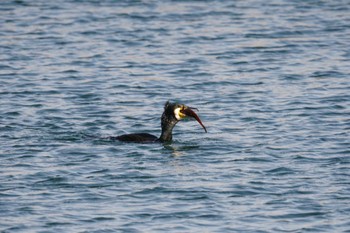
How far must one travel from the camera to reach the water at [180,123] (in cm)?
1503

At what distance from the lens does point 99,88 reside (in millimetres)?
24828

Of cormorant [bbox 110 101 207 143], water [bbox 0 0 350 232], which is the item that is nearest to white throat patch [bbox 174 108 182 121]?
cormorant [bbox 110 101 207 143]

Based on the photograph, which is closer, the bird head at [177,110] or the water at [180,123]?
the water at [180,123]

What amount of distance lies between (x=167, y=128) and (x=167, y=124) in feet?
0.25

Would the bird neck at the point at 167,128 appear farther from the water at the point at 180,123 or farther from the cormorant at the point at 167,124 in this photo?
the water at the point at 180,123

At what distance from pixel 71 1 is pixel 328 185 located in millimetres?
20756

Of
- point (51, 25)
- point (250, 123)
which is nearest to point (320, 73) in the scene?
point (250, 123)

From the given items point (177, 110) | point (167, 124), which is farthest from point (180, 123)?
point (167, 124)

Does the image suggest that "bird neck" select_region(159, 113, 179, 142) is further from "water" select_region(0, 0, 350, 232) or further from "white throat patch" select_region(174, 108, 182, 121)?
"water" select_region(0, 0, 350, 232)

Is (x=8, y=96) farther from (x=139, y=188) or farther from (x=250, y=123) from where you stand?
(x=139, y=188)

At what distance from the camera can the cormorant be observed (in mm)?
19047

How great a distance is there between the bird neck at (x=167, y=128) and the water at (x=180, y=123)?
285 mm

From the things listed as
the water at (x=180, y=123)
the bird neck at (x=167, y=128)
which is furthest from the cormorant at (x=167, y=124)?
the water at (x=180, y=123)

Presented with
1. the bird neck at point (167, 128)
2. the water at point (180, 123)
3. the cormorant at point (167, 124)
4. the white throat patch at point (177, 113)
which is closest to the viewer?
the water at point (180, 123)
